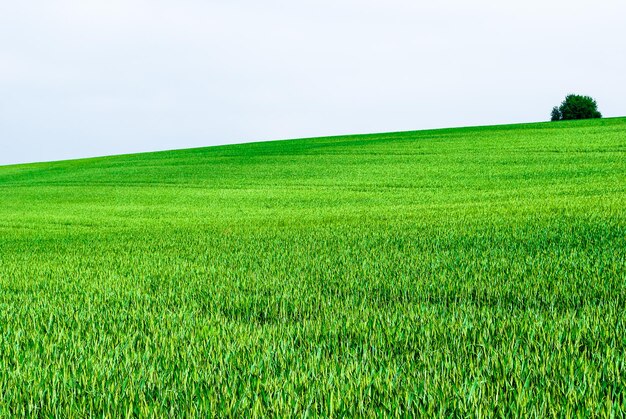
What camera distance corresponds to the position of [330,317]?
5562mm

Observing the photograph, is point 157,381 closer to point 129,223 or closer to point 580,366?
point 580,366

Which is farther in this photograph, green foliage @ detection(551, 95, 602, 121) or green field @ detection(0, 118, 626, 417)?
green foliage @ detection(551, 95, 602, 121)

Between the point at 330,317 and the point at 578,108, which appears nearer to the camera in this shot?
the point at 330,317

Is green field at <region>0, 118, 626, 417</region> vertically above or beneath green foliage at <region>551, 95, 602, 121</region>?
beneath

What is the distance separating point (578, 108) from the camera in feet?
274

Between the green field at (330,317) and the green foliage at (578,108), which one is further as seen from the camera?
the green foliage at (578,108)

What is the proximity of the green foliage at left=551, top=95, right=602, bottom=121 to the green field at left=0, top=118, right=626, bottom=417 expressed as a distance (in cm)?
7093

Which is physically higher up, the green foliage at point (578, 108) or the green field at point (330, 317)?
the green foliage at point (578, 108)

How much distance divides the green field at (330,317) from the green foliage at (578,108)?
70930mm

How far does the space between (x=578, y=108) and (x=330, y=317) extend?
284ft

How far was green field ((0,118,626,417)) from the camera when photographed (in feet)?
11.4

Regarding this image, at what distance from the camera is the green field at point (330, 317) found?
347 centimetres

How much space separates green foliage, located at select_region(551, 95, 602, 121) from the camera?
272ft

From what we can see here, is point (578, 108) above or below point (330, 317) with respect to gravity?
above
